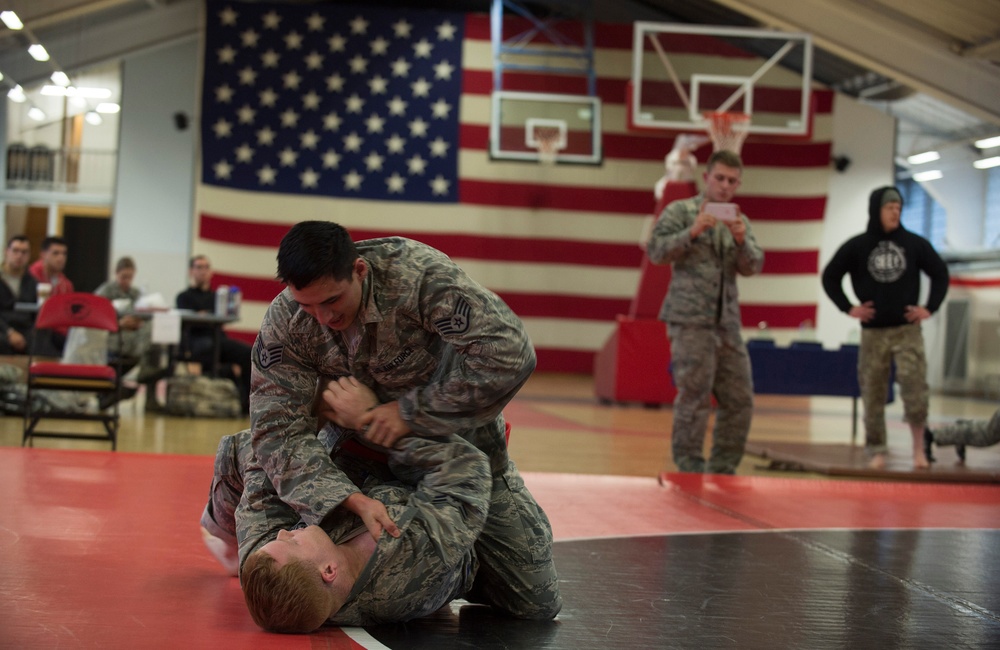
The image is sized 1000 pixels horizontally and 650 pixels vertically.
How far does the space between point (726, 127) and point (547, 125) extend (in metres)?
2.63

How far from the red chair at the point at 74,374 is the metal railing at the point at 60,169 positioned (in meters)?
9.12

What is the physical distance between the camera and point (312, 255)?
2137 mm

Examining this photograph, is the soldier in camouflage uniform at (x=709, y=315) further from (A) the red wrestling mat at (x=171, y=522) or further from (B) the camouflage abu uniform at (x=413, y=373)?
(B) the camouflage abu uniform at (x=413, y=373)

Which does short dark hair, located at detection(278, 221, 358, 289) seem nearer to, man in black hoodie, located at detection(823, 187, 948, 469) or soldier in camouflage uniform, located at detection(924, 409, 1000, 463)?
man in black hoodie, located at detection(823, 187, 948, 469)

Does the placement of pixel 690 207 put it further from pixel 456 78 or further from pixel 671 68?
pixel 456 78

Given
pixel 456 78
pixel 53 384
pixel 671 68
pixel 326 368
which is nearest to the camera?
pixel 326 368

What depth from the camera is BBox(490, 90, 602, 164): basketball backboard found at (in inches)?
472

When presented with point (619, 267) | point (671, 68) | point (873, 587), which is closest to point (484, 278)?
point (619, 267)

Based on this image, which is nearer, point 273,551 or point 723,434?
point 273,551

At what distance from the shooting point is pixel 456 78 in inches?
546

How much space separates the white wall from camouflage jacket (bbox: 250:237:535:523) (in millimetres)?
12496

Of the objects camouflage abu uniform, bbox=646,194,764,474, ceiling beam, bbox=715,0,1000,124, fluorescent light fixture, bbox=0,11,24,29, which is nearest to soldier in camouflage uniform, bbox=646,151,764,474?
camouflage abu uniform, bbox=646,194,764,474

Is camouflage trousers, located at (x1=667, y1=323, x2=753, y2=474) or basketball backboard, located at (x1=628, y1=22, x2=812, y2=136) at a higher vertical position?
basketball backboard, located at (x1=628, y1=22, x2=812, y2=136)

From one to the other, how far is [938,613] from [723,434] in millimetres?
2540
